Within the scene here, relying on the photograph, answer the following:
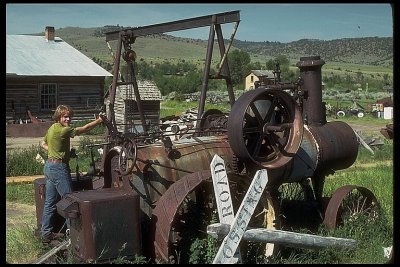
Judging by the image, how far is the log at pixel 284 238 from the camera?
5.24m

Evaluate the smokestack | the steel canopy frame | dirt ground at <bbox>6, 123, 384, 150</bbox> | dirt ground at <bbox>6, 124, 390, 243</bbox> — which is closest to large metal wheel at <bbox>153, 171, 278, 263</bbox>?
the steel canopy frame

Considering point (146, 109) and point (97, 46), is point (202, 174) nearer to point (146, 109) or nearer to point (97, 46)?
point (146, 109)

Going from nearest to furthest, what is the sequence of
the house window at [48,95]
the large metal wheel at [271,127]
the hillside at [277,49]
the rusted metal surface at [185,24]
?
the large metal wheel at [271,127] → the rusted metal surface at [185,24] → the house window at [48,95] → the hillside at [277,49]

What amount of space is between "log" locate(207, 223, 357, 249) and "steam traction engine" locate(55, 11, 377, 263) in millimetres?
218

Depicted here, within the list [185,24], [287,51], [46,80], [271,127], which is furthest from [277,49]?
[271,127]

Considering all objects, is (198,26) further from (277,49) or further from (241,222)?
(277,49)

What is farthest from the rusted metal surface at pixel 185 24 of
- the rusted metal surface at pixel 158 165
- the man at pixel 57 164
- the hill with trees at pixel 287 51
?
the hill with trees at pixel 287 51

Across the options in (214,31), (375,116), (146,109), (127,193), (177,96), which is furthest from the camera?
(177,96)

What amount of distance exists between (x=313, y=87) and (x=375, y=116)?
30.9m

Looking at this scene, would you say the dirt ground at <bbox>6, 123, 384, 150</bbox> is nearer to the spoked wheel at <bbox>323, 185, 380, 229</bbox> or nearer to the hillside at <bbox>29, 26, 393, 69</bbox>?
the spoked wheel at <bbox>323, 185, 380, 229</bbox>

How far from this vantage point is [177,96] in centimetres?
4725

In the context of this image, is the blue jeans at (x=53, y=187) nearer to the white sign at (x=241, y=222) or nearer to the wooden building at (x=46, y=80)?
the white sign at (x=241, y=222)

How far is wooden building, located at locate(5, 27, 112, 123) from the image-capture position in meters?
26.4
